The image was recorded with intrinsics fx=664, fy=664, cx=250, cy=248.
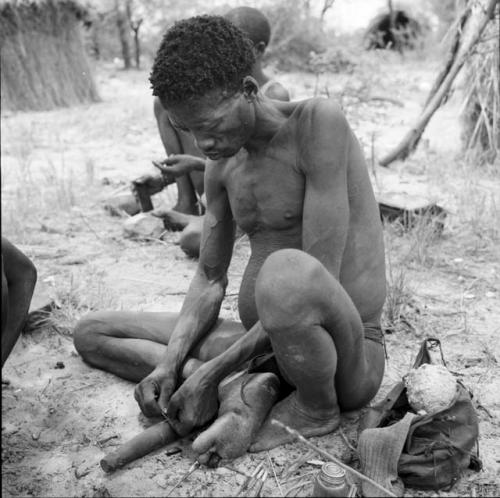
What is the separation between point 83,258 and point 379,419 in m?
2.54

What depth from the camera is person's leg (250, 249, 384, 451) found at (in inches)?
71.1

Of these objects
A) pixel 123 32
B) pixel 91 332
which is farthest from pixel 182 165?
pixel 123 32

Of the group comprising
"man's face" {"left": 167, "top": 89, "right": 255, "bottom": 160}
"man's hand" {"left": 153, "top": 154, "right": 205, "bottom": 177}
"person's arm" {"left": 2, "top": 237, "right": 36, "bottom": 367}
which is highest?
"man's face" {"left": 167, "top": 89, "right": 255, "bottom": 160}

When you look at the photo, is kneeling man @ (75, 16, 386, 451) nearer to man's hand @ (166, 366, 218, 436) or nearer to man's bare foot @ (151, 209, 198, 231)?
man's hand @ (166, 366, 218, 436)

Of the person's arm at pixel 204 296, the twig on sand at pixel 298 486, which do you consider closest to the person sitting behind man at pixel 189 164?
the person's arm at pixel 204 296

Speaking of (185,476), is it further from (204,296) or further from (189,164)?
(189,164)

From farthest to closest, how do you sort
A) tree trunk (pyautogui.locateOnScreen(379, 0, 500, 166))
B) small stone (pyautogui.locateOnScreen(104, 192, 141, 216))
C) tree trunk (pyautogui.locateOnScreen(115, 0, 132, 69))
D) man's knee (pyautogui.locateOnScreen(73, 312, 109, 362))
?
tree trunk (pyautogui.locateOnScreen(115, 0, 132, 69))
tree trunk (pyautogui.locateOnScreen(379, 0, 500, 166))
small stone (pyautogui.locateOnScreen(104, 192, 141, 216))
man's knee (pyautogui.locateOnScreen(73, 312, 109, 362))

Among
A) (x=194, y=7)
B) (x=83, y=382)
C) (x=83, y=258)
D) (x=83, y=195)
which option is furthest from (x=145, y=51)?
(x=83, y=382)

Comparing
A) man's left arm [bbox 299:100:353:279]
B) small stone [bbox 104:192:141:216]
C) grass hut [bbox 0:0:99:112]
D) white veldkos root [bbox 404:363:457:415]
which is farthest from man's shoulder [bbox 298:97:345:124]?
grass hut [bbox 0:0:99:112]

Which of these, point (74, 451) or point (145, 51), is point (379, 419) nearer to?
point (74, 451)

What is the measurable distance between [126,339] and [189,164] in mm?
1684

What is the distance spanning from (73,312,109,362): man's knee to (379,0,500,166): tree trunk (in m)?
4.00

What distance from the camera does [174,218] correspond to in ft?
14.6

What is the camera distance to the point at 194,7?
52.5 ft
